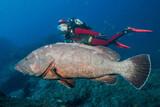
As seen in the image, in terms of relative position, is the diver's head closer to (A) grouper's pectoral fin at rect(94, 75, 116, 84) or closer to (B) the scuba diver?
(B) the scuba diver

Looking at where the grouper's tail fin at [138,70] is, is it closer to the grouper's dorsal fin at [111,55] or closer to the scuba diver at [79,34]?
the grouper's dorsal fin at [111,55]

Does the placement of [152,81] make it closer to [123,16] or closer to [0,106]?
[0,106]

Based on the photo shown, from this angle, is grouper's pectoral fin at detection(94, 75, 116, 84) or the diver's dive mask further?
the diver's dive mask

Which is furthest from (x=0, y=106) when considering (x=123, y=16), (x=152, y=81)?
(x=123, y=16)

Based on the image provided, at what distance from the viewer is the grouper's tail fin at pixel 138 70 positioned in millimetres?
3223

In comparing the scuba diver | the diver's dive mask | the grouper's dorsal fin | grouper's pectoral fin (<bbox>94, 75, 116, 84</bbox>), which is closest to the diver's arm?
the scuba diver

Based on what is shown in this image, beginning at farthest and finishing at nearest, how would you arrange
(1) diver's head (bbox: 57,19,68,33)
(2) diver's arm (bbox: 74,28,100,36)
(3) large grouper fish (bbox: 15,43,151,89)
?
(1) diver's head (bbox: 57,19,68,33) → (2) diver's arm (bbox: 74,28,100,36) → (3) large grouper fish (bbox: 15,43,151,89)

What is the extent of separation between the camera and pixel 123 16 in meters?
46.2

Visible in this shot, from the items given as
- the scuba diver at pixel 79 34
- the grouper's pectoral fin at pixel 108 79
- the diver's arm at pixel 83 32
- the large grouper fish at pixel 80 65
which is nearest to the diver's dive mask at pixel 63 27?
the scuba diver at pixel 79 34

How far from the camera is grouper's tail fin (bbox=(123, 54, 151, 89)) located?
322 cm

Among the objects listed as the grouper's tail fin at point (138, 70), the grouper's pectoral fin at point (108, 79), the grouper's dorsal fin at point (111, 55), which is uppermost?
the grouper's dorsal fin at point (111, 55)

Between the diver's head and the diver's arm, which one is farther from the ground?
the diver's head

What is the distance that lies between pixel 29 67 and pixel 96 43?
119 centimetres

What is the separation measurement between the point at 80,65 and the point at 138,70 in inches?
28.7
